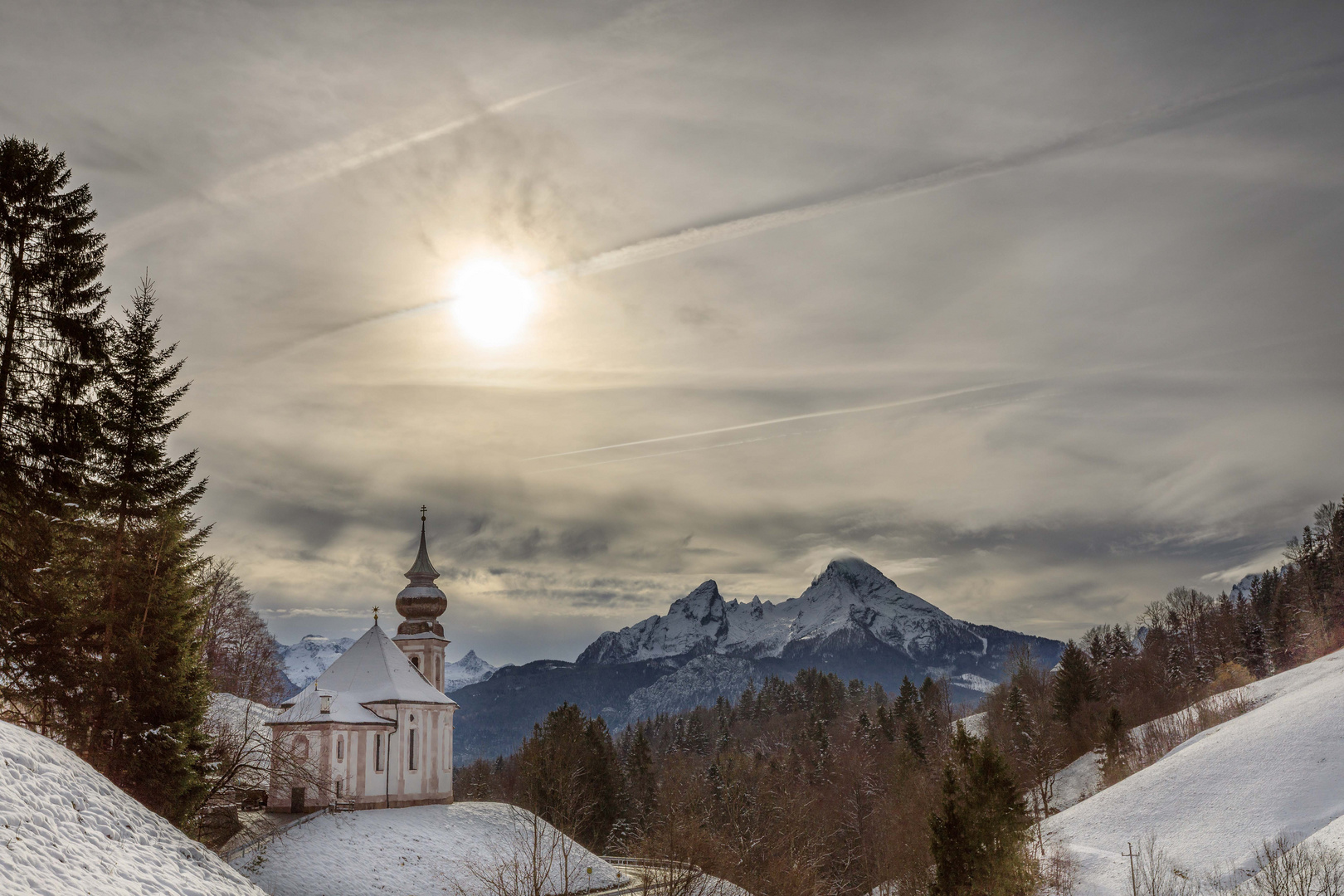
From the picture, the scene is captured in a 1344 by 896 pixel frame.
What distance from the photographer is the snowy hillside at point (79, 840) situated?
14469mm

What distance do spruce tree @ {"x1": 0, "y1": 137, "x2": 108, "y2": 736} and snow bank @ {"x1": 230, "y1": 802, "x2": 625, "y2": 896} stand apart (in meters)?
14.7

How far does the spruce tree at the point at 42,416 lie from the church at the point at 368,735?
60.1 feet

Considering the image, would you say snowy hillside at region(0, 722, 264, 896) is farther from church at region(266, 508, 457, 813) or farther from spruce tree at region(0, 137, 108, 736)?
church at region(266, 508, 457, 813)

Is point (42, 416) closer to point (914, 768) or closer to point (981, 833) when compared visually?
point (981, 833)

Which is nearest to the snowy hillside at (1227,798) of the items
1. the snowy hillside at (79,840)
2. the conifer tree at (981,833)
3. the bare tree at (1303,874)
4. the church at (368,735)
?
the bare tree at (1303,874)

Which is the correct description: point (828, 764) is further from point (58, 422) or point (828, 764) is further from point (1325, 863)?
point (58, 422)

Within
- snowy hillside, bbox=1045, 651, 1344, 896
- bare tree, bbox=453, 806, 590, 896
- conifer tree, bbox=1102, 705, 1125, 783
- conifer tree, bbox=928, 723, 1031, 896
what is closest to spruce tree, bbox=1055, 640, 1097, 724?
conifer tree, bbox=1102, 705, 1125, 783

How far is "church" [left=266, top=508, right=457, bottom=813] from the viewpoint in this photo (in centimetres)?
4612

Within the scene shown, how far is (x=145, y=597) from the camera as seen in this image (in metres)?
27.0

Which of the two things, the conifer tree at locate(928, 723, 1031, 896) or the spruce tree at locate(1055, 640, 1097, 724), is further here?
the spruce tree at locate(1055, 640, 1097, 724)

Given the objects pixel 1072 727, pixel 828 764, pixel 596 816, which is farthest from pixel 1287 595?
pixel 596 816

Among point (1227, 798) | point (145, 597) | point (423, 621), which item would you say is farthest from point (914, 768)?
point (145, 597)

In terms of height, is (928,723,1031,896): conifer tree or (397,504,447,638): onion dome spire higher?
(397,504,447,638): onion dome spire

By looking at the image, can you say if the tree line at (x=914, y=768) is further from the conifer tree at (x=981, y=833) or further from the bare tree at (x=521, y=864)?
the bare tree at (x=521, y=864)
